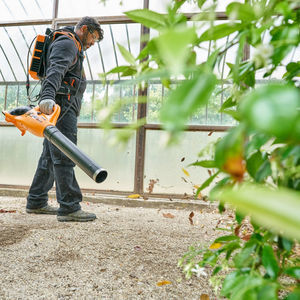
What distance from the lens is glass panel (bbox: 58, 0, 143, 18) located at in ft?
11.4

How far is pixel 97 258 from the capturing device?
128cm

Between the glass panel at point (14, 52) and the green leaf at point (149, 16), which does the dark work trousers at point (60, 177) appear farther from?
the glass panel at point (14, 52)

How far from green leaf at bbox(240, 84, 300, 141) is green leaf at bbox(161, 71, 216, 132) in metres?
0.03

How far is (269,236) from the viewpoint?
0.39m

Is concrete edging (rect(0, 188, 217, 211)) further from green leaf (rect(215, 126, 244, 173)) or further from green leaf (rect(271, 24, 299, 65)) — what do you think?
green leaf (rect(215, 126, 244, 173))

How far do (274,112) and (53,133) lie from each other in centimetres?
171

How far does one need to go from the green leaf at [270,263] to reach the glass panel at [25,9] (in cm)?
404

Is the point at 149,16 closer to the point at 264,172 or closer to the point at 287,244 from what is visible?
the point at 264,172

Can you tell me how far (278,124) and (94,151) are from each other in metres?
3.51

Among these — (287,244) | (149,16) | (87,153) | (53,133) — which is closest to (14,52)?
(87,153)

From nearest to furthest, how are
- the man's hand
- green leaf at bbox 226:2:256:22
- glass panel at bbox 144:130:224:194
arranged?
1. green leaf at bbox 226:2:256:22
2. the man's hand
3. glass panel at bbox 144:130:224:194

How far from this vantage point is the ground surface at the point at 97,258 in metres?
0.99

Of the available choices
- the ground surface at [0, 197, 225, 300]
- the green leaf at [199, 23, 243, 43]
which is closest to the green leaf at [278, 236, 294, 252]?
the green leaf at [199, 23, 243, 43]

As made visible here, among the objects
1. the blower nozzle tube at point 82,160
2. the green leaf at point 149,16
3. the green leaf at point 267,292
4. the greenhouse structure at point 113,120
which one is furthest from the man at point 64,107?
the green leaf at point 267,292
